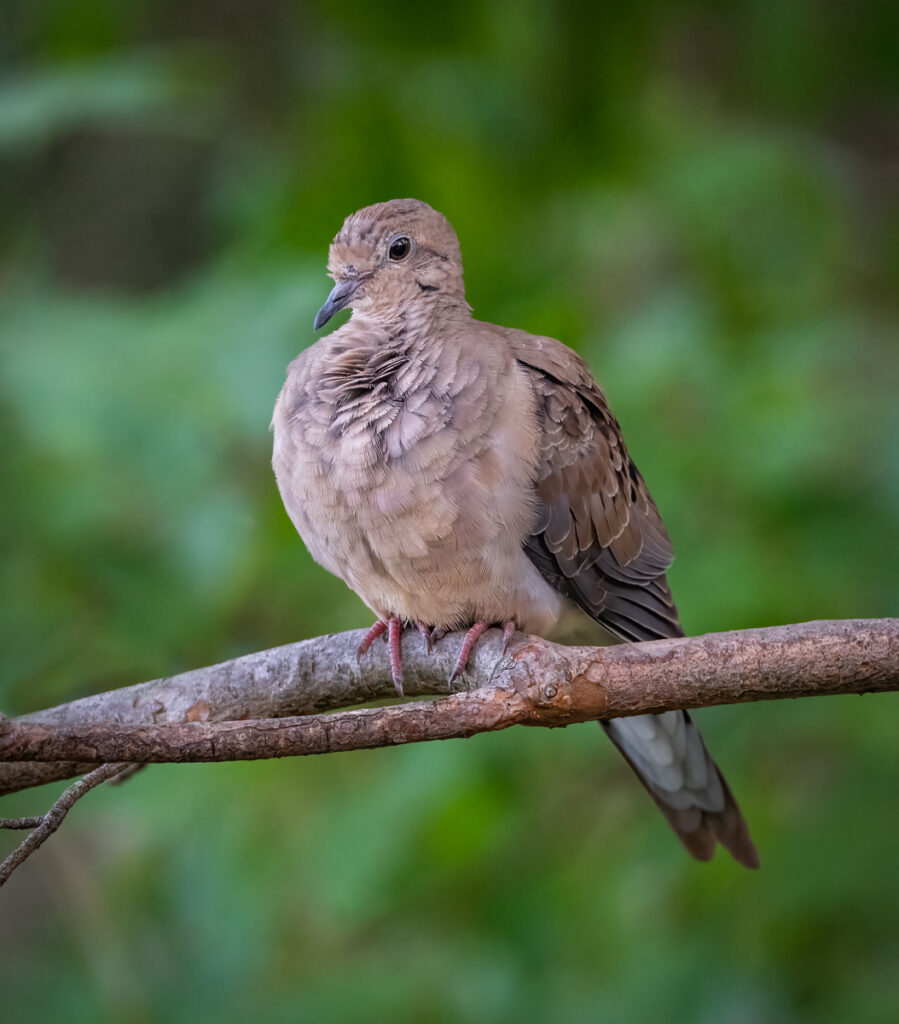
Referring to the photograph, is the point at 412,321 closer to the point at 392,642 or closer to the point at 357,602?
the point at 392,642

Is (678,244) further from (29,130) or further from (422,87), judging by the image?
(29,130)

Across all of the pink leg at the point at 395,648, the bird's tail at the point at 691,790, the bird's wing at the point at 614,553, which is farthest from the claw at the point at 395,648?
the bird's tail at the point at 691,790

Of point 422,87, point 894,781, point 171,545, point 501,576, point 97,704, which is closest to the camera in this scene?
point 97,704

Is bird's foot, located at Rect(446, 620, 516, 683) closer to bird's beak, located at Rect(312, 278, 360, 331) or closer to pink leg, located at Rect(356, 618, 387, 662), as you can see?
pink leg, located at Rect(356, 618, 387, 662)

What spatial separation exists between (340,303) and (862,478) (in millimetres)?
1433

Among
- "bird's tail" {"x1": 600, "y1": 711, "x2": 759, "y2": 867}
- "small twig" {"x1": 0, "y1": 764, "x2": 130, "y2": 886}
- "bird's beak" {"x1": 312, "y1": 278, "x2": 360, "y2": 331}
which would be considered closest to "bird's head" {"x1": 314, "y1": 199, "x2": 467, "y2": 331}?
"bird's beak" {"x1": 312, "y1": 278, "x2": 360, "y2": 331}

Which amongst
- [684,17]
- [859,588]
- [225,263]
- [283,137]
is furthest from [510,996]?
[684,17]

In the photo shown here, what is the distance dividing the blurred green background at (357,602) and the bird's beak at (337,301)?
196 millimetres

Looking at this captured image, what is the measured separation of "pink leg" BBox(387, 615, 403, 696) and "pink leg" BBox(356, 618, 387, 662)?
0.04 feet

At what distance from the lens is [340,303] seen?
96.5 inches

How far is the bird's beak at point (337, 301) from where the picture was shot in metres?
2.41

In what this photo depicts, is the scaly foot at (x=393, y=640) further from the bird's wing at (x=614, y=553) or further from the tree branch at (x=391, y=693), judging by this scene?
the bird's wing at (x=614, y=553)

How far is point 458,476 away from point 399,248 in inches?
22.1

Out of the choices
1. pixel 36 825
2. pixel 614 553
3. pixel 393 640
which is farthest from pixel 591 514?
pixel 36 825
